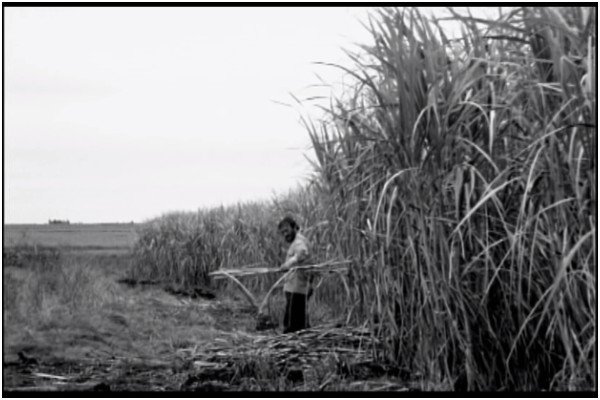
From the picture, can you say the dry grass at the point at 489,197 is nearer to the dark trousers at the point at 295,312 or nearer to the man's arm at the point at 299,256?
the man's arm at the point at 299,256

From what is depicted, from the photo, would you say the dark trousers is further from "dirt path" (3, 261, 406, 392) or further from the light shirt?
"dirt path" (3, 261, 406, 392)

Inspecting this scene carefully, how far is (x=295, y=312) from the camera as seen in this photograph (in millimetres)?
6957

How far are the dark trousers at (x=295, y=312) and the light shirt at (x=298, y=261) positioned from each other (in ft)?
0.20

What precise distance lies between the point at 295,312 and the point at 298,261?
0.58 m

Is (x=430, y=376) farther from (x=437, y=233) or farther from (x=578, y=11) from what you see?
(x=578, y=11)

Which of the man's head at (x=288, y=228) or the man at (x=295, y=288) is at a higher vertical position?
the man's head at (x=288, y=228)

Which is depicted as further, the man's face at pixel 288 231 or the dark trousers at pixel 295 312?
the man's face at pixel 288 231

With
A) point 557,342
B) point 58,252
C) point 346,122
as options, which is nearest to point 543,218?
point 557,342

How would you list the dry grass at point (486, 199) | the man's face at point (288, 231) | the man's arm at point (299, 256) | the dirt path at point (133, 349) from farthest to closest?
the man's face at point (288, 231), the man's arm at point (299, 256), the dirt path at point (133, 349), the dry grass at point (486, 199)

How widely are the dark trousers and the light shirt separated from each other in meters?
0.06

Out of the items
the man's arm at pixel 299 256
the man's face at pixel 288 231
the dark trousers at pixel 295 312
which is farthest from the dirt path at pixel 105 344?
the man's face at pixel 288 231

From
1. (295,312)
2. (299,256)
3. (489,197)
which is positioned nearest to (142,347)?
(295,312)

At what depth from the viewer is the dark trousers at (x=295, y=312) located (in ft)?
22.6

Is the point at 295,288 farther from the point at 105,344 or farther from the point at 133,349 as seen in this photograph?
the point at 105,344
